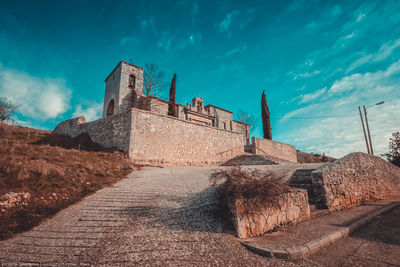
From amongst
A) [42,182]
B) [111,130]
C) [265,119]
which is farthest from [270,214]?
[265,119]

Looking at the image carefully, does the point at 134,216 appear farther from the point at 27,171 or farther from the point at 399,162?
the point at 399,162

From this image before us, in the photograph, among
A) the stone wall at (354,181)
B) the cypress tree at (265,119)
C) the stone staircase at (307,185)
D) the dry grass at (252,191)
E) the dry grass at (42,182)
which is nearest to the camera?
the dry grass at (252,191)

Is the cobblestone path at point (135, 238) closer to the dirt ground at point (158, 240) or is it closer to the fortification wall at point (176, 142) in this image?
the dirt ground at point (158, 240)

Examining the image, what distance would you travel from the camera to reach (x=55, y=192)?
598 cm

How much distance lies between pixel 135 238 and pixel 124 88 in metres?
22.7

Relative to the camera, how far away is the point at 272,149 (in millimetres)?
25500

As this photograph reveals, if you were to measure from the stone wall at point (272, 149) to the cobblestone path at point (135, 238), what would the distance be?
64.3ft

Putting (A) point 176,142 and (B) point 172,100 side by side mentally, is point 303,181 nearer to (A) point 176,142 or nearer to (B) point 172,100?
(A) point 176,142

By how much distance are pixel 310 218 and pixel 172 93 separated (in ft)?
75.6

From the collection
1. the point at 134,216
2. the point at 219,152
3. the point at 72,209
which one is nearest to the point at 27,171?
the point at 72,209

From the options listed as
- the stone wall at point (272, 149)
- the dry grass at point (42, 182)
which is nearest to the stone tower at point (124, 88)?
the dry grass at point (42, 182)

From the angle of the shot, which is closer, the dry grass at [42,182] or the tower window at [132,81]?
the dry grass at [42,182]

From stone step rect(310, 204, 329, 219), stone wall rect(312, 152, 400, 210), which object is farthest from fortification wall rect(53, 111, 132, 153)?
stone wall rect(312, 152, 400, 210)

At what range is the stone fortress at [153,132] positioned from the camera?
14.1 meters
